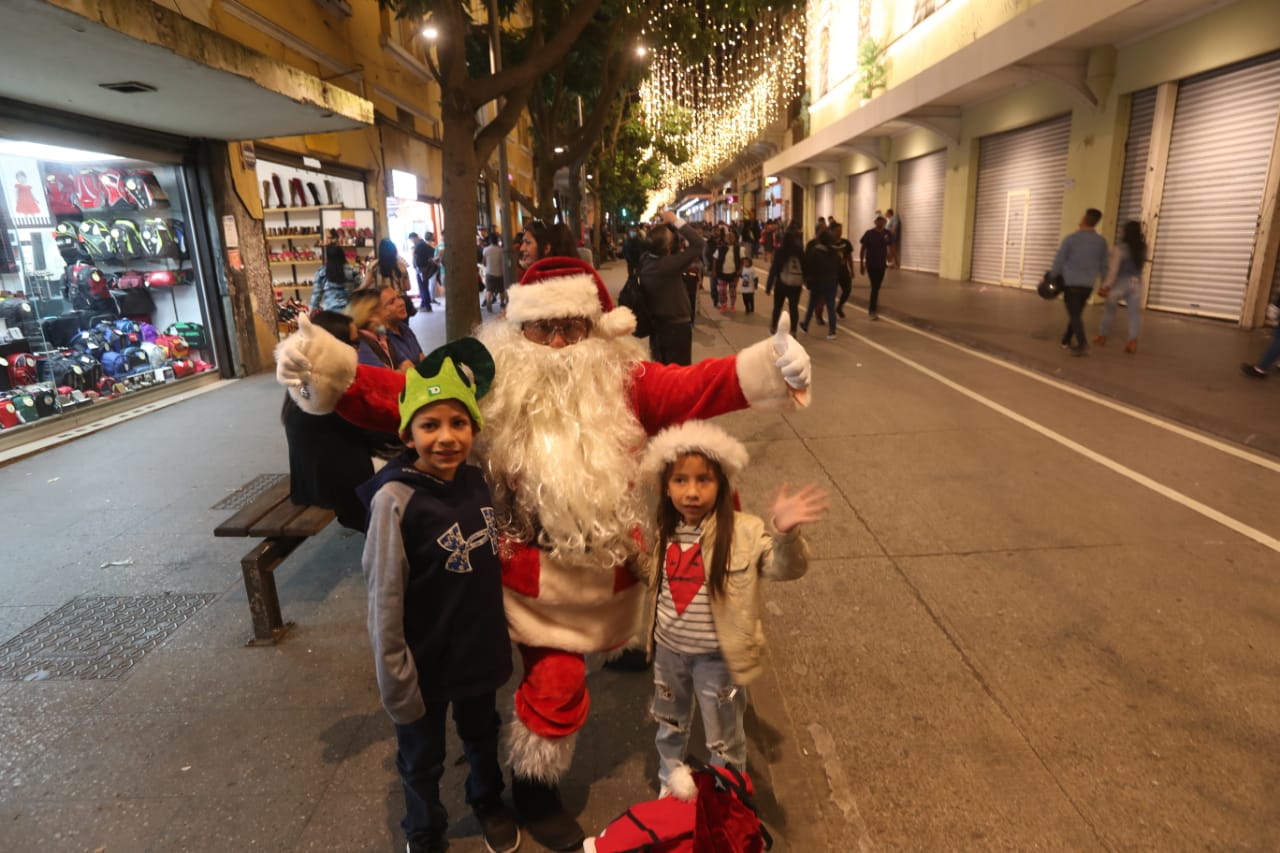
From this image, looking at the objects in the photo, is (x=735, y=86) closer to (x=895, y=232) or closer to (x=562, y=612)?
(x=895, y=232)

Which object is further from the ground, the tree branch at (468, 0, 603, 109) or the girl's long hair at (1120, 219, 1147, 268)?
the tree branch at (468, 0, 603, 109)

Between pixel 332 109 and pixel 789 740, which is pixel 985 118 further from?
pixel 789 740

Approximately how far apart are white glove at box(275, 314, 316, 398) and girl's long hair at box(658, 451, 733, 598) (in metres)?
1.13

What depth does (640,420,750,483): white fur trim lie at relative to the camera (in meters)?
2.21

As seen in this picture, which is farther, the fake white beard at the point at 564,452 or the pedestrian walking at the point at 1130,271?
the pedestrian walking at the point at 1130,271

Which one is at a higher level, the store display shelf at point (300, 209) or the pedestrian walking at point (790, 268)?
the store display shelf at point (300, 209)

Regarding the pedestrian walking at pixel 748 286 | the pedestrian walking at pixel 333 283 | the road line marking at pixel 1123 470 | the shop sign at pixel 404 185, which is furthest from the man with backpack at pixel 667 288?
the shop sign at pixel 404 185

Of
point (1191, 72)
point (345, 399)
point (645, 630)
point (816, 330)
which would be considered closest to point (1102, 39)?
point (1191, 72)

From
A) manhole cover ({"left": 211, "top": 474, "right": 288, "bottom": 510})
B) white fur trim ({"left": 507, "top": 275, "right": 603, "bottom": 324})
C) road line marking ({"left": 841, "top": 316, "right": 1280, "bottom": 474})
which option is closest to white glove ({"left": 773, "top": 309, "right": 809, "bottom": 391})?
white fur trim ({"left": 507, "top": 275, "right": 603, "bottom": 324})

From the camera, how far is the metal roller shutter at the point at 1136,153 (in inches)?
509

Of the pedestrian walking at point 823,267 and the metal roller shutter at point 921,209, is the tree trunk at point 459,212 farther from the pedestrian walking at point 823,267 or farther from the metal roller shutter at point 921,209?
the metal roller shutter at point 921,209

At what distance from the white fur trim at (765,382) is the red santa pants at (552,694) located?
40.7 inches

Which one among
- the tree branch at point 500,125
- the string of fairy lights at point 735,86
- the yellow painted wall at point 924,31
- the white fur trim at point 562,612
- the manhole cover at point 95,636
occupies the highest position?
the string of fairy lights at point 735,86

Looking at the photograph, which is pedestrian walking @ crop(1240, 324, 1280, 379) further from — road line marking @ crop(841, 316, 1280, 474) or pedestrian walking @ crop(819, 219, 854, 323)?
pedestrian walking @ crop(819, 219, 854, 323)
